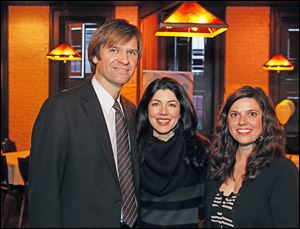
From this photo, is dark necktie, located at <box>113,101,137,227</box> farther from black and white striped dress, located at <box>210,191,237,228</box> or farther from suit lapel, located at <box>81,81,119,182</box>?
black and white striped dress, located at <box>210,191,237,228</box>

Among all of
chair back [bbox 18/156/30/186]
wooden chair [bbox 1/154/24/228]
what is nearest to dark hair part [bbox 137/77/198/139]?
chair back [bbox 18/156/30/186]

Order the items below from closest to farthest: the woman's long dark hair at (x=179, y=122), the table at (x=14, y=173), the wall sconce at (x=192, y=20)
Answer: the woman's long dark hair at (x=179, y=122), the wall sconce at (x=192, y=20), the table at (x=14, y=173)

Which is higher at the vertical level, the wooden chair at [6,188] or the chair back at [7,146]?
the chair back at [7,146]

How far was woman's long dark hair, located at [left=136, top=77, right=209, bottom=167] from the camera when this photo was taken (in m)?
2.42

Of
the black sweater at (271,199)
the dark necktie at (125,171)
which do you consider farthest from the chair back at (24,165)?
the black sweater at (271,199)

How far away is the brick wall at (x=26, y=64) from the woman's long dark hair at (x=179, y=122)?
6.40 m

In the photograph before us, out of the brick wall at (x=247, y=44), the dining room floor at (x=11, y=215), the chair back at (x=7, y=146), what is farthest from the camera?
the brick wall at (x=247, y=44)

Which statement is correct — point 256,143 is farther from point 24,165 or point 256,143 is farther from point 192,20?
point 24,165

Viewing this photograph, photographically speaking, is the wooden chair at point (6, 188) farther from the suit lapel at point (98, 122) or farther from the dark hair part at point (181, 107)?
the suit lapel at point (98, 122)

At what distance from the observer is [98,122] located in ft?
6.90

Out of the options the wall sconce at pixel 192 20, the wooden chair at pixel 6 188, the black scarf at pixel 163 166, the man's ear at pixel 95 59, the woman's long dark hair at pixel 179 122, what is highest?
the wall sconce at pixel 192 20

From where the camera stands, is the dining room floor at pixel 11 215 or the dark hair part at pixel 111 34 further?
the dining room floor at pixel 11 215

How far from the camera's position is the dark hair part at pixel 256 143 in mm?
2084

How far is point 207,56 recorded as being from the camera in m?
8.64
